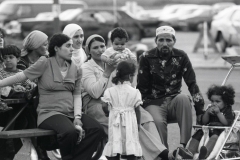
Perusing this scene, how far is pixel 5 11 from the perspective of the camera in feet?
107

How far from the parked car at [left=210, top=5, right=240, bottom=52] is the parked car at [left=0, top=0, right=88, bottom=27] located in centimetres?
1238

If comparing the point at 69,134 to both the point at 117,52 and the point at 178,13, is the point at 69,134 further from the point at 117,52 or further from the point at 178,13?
the point at 178,13

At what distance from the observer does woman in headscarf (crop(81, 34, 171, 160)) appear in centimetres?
635

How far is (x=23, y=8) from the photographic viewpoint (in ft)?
111

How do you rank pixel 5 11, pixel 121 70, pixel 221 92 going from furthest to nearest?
pixel 5 11, pixel 221 92, pixel 121 70

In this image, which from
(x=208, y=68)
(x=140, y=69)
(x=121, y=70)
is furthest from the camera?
(x=208, y=68)

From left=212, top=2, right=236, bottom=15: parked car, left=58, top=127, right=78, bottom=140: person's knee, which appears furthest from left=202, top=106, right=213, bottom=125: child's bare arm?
left=212, top=2, right=236, bottom=15: parked car

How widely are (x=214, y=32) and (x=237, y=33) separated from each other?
136 inches

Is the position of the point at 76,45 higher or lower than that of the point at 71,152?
higher

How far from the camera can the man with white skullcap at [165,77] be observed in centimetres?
689

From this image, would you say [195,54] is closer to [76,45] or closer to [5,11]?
[5,11]

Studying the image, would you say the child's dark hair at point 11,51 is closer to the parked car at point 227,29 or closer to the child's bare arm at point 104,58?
the child's bare arm at point 104,58

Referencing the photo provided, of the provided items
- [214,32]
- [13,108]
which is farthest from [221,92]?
[214,32]

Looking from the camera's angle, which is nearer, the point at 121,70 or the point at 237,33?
the point at 121,70
